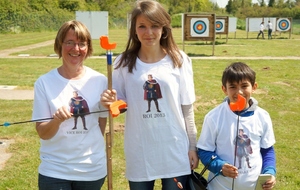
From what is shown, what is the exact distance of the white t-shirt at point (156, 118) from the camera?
2.18 metres

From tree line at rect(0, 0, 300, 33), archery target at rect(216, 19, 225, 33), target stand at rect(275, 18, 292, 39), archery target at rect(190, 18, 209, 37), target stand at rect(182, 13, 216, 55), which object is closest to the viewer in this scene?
target stand at rect(182, 13, 216, 55)

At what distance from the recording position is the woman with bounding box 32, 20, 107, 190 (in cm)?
201

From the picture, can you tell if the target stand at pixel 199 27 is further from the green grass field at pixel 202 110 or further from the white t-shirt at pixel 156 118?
the white t-shirt at pixel 156 118

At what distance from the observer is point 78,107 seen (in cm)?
202

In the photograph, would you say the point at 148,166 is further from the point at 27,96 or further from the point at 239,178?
the point at 27,96

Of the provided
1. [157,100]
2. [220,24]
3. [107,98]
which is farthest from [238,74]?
[220,24]

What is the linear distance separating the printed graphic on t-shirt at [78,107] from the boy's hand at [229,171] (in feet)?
2.54

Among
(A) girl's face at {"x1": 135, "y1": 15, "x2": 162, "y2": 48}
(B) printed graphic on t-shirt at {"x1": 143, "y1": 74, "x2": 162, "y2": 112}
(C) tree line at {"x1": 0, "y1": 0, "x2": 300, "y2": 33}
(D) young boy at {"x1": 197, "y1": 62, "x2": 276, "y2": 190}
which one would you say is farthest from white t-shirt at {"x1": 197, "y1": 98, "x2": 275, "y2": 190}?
(C) tree line at {"x1": 0, "y1": 0, "x2": 300, "y2": 33}

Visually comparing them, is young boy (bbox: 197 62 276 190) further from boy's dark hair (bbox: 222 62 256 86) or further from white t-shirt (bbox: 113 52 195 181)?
white t-shirt (bbox: 113 52 195 181)

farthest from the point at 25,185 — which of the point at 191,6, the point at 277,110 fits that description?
the point at 191,6

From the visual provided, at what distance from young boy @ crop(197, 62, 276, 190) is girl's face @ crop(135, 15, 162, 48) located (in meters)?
0.45

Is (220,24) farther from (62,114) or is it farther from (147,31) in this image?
(62,114)

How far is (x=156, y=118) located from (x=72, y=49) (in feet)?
1.92

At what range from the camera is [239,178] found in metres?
2.17
